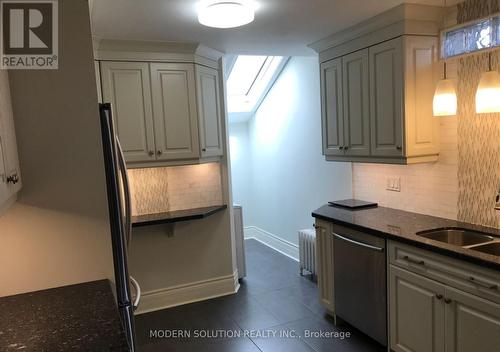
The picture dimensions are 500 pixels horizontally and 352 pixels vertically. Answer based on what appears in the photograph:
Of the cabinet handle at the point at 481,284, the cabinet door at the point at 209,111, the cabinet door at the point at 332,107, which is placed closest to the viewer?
the cabinet handle at the point at 481,284

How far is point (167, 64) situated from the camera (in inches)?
131

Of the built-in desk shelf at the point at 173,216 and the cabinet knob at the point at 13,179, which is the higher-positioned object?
the cabinet knob at the point at 13,179

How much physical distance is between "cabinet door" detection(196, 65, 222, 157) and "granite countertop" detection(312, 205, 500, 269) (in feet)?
3.76

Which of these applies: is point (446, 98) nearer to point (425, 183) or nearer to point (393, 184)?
point (425, 183)

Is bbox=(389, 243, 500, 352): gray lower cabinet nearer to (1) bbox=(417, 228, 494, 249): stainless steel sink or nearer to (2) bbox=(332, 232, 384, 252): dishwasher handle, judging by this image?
(2) bbox=(332, 232, 384, 252): dishwasher handle

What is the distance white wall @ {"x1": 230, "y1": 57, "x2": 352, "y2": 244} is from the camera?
4242mm

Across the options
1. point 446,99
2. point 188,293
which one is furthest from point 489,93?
point 188,293

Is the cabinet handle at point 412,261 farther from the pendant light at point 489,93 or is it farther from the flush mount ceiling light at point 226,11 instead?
the flush mount ceiling light at point 226,11

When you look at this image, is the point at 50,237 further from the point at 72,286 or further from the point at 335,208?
the point at 335,208

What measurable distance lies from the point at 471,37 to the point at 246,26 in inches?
59.0

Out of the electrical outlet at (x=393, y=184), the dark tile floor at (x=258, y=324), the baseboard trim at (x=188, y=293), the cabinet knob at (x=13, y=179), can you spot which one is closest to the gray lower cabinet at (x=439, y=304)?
the dark tile floor at (x=258, y=324)

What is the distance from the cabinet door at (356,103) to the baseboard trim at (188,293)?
1.80 m

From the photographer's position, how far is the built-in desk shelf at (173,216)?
3.33 metres

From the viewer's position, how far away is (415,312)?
2369 millimetres
